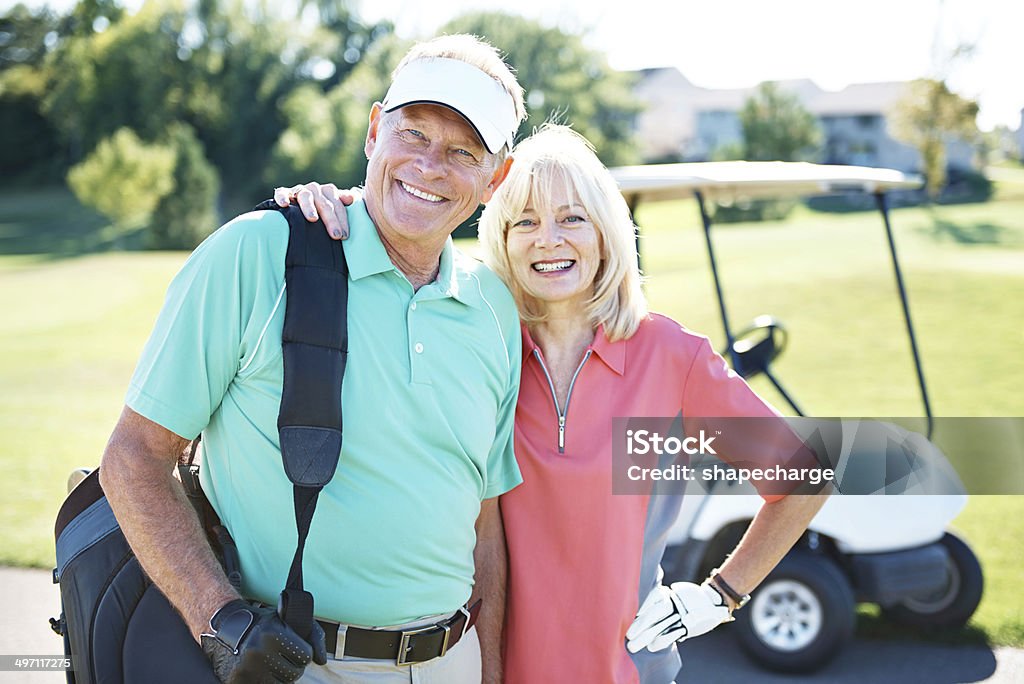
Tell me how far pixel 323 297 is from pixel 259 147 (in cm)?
5402

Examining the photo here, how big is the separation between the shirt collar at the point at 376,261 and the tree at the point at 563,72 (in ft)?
162

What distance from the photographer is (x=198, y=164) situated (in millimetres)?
44281

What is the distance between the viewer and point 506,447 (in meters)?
2.17

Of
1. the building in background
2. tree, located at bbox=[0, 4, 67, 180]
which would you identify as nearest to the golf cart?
the building in background

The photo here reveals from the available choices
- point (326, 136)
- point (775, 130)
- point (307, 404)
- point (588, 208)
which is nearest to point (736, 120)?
point (775, 130)

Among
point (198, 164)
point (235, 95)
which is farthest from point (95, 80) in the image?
point (198, 164)

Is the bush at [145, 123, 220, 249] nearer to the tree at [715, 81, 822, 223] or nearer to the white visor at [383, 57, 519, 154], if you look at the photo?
the tree at [715, 81, 822, 223]

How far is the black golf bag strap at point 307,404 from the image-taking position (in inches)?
67.6

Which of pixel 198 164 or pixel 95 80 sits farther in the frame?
pixel 95 80

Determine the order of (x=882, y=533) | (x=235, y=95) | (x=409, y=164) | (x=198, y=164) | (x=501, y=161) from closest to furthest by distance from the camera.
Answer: (x=409, y=164) → (x=501, y=161) → (x=882, y=533) → (x=198, y=164) → (x=235, y=95)

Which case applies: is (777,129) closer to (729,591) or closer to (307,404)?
(729,591)

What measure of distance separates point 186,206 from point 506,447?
1715 inches

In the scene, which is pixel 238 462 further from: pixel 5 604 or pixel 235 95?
pixel 235 95

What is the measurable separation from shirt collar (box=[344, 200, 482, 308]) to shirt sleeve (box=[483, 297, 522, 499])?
A: 0.16 m
